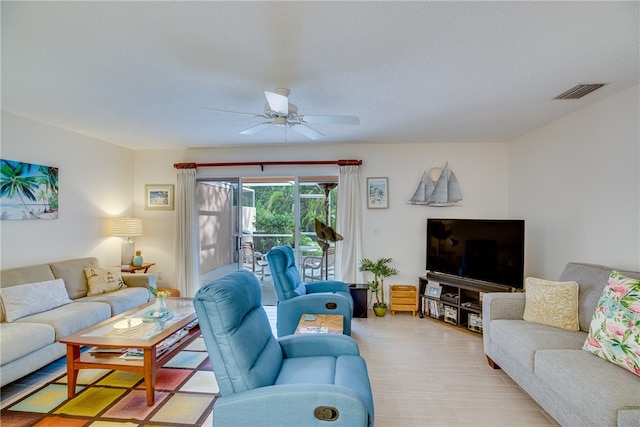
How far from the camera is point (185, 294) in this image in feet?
15.2

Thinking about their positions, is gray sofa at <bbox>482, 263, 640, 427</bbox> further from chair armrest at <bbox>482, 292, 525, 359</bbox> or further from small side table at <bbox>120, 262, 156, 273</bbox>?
small side table at <bbox>120, 262, 156, 273</bbox>

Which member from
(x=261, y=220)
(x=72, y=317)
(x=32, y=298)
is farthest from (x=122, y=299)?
(x=261, y=220)

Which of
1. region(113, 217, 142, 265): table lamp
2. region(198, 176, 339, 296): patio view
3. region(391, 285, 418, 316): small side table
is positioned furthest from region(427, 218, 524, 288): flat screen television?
region(113, 217, 142, 265): table lamp

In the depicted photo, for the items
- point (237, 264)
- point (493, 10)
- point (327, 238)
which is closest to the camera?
point (493, 10)

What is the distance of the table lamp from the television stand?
13.9 ft

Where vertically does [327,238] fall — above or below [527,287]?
above

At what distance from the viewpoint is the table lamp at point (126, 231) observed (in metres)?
4.29

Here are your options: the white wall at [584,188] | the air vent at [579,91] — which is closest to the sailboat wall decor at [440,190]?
the white wall at [584,188]

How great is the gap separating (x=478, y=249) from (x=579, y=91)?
1868mm

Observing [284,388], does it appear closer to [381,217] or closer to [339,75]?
[339,75]

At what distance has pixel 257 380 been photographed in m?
1.46

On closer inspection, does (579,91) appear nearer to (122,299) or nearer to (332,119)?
(332,119)

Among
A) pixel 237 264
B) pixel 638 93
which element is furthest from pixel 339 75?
pixel 237 264

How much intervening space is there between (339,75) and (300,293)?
2.24 meters
